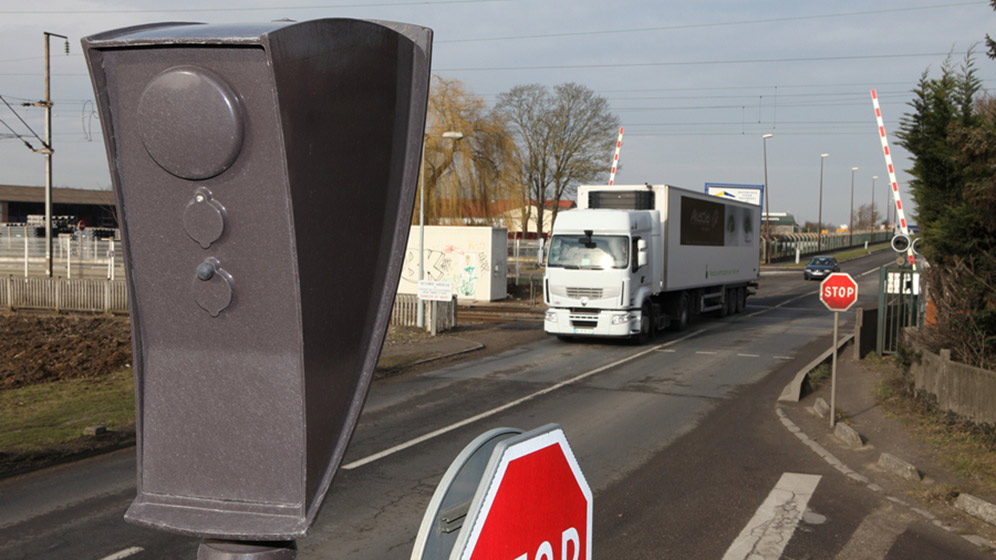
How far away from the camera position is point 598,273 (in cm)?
1980

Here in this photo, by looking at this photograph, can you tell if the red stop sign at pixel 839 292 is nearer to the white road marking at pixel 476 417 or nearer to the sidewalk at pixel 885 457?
the sidewalk at pixel 885 457

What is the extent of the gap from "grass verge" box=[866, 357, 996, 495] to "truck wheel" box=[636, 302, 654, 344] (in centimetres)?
701

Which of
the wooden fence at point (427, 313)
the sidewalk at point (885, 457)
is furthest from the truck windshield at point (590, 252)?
the sidewalk at point (885, 457)

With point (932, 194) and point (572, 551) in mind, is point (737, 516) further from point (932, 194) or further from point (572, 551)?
point (932, 194)

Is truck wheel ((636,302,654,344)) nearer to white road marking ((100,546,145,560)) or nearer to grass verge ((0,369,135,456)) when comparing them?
grass verge ((0,369,135,456))

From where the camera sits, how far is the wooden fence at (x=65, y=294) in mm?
26938

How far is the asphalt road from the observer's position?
682 cm

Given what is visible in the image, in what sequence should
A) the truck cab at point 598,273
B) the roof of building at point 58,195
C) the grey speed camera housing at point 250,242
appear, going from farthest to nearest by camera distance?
1. the roof of building at point 58,195
2. the truck cab at point 598,273
3. the grey speed camera housing at point 250,242

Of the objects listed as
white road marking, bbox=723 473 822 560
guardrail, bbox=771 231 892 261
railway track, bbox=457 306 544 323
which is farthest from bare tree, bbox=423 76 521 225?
guardrail, bbox=771 231 892 261

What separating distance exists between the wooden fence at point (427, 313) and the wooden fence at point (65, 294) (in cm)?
910

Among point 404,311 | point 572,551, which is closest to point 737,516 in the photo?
point 572,551

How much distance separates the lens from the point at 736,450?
10.3 meters

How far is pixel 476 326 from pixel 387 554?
18003 millimetres

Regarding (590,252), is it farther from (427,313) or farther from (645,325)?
(427,313)
